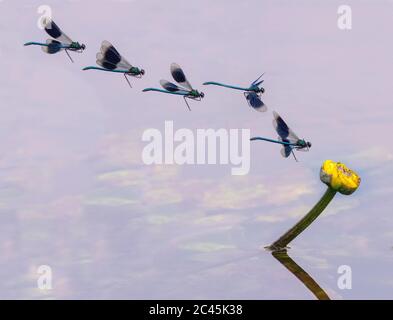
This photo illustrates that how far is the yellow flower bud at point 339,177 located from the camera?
931 cm

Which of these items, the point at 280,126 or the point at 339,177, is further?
the point at 280,126

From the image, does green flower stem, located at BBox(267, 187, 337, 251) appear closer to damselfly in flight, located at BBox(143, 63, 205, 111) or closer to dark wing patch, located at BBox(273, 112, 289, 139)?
dark wing patch, located at BBox(273, 112, 289, 139)

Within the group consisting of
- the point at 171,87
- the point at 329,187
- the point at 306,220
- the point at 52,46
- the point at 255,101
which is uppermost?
the point at 52,46

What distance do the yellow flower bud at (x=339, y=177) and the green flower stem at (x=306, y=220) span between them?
0.41ft

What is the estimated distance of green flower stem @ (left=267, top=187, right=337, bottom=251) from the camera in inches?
368

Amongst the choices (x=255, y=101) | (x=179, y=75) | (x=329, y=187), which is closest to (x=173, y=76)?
A: (x=179, y=75)

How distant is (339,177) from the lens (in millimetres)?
9320

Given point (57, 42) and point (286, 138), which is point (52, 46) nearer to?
point (57, 42)

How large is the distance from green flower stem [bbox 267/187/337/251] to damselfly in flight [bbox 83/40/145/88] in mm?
3396

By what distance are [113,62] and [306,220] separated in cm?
391

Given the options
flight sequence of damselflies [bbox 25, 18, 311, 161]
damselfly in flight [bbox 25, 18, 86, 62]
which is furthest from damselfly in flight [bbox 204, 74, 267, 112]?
damselfly in flight [bbox 25, 18, 86, 62]

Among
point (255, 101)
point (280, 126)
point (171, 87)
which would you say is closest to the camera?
point (280, 126)
